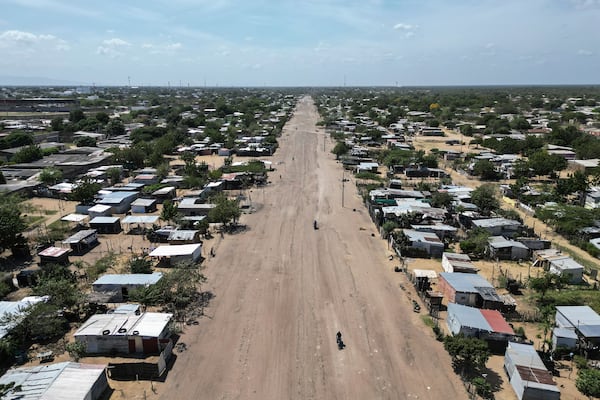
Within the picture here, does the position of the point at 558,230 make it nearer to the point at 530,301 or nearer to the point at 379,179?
the point at 530,301

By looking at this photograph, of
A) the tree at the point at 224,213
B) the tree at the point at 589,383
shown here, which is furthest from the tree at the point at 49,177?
the tree at the point at 589,383

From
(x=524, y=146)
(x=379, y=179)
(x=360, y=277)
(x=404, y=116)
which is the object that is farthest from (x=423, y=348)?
(x=404, y=116)

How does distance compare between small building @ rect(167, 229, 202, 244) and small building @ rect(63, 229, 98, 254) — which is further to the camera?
small building @ rect(167, 229, 202, 244)

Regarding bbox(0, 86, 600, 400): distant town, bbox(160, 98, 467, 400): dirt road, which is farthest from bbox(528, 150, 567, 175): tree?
bbox(160, 98, 467, 400): dirt road

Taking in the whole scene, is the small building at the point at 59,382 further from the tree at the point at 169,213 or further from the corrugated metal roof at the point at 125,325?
the tree at the point at 169,213

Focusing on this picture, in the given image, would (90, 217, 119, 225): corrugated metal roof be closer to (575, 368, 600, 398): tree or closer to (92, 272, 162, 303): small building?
(92, 272, 162, 303): small building
